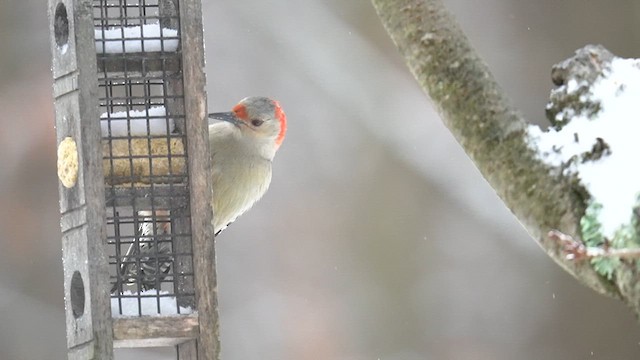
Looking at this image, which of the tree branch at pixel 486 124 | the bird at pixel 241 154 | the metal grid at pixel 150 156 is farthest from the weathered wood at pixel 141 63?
the tree branch at pixel 486 124

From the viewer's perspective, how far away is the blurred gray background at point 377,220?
42.5ft

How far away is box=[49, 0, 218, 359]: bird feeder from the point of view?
4.53 m

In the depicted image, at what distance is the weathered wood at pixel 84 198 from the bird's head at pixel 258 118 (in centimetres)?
153

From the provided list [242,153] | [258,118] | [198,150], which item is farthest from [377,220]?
[198,150]

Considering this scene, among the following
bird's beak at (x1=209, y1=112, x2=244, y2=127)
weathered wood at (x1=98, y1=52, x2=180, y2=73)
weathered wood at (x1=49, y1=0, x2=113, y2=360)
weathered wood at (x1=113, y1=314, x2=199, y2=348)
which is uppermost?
weathered wood at (x1=98, y1=52, x2=180, y2=73)

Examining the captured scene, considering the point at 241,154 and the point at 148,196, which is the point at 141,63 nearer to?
the point at 148,196

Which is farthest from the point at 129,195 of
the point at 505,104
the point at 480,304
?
the point at 480,304

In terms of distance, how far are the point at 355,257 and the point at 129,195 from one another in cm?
847

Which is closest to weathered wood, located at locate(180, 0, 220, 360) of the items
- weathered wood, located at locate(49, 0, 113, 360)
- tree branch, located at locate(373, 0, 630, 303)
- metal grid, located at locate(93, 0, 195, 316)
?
metal grid, located at locate(93, 0, 195, 316)

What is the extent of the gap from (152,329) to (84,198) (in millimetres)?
485

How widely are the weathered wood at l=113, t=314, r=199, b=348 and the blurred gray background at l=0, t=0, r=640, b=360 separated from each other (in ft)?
26.1

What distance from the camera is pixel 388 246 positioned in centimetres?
1334

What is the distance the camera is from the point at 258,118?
6262 mm

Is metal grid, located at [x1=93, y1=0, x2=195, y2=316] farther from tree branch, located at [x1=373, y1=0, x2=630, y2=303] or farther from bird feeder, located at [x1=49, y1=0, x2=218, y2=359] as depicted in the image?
tree branch, located at [x1=373, y1=0, x2=630, y2=303]
